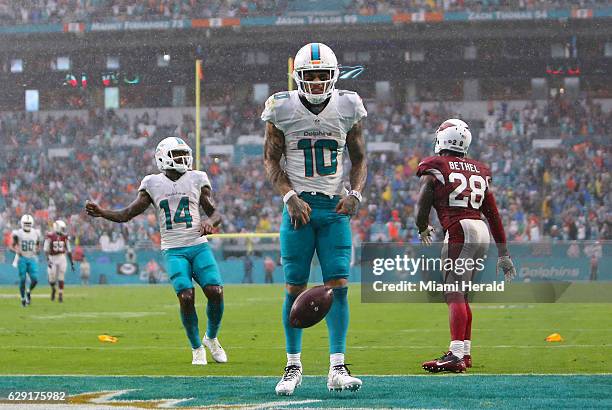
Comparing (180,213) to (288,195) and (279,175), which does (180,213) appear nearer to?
(279,175)

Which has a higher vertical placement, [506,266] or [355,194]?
[355,194]

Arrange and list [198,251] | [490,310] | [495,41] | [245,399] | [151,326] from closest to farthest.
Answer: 1. [245,399]
2. [198,251]
3. [151,326]
4. [490,310]
5. [495,41]

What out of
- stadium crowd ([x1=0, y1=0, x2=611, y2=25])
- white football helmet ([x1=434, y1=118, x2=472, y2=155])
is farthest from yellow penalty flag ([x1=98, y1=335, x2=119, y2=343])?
stadium crowd ([x1=0, y1=0, x2=611, y2=25])

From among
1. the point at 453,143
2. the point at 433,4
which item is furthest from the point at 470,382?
the point at 433,4

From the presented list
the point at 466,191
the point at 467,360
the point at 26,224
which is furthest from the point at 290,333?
the point at 26,224

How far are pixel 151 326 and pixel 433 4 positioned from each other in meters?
18.5

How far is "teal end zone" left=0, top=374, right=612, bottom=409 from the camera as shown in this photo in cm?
517

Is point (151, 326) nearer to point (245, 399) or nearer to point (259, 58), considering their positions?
point (245, 399)

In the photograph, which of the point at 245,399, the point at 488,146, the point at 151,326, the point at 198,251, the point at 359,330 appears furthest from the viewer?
the point at 488,146

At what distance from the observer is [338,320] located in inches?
228

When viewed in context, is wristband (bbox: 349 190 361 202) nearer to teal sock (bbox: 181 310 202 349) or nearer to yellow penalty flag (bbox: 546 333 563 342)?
teal sock (bbox: 181 310 202 349)

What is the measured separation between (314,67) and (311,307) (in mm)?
1133

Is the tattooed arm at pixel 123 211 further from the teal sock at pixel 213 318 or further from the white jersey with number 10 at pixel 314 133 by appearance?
the white jersey with number 10 at pixel 314 133

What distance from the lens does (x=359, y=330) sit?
1130cm
